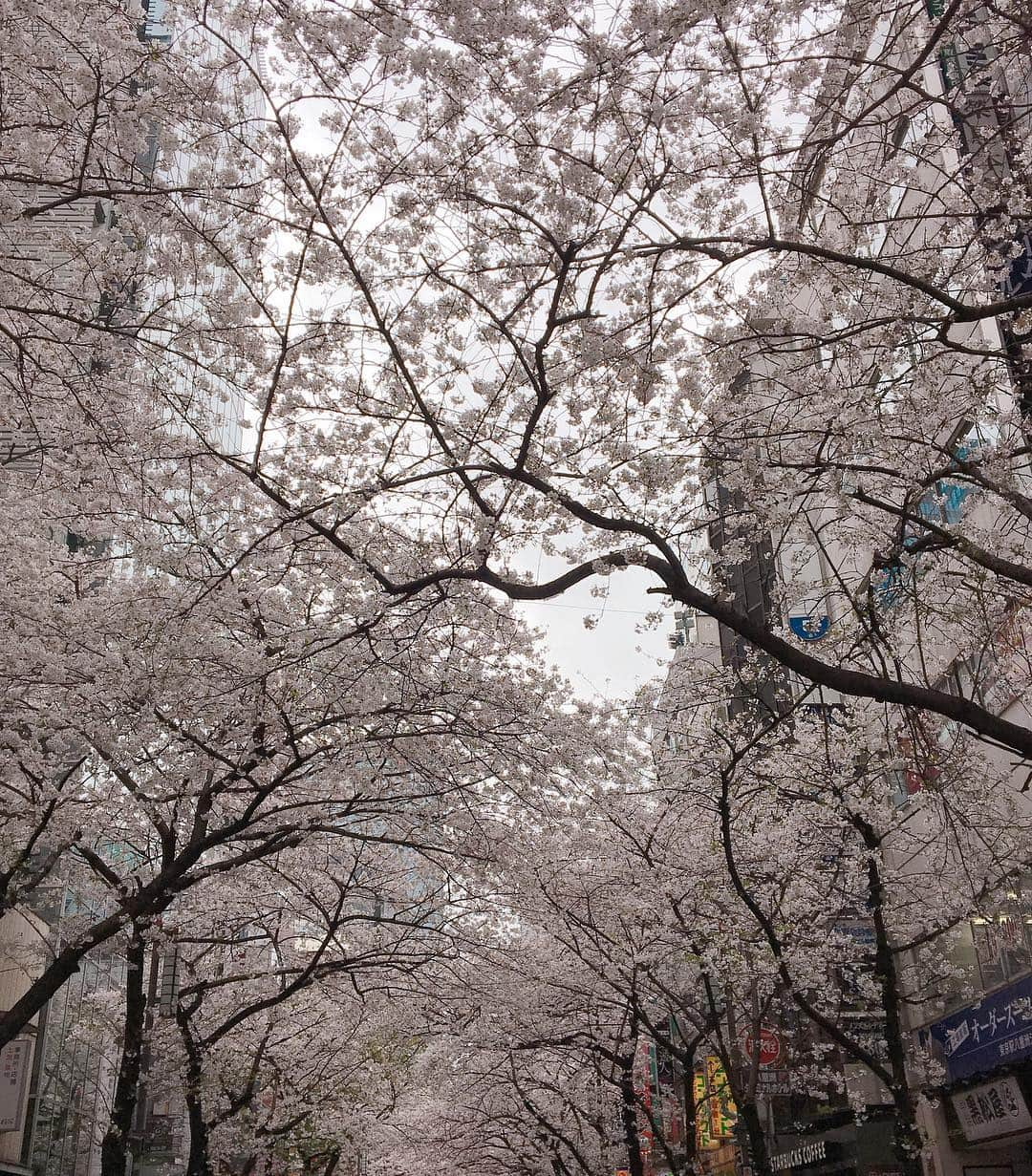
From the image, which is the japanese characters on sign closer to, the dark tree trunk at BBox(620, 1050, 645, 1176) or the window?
the window

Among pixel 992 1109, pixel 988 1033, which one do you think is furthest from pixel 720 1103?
pixel 988 1033

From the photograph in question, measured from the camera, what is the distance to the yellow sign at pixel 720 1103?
74.6 ft

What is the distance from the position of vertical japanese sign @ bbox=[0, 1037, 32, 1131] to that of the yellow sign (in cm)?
1320

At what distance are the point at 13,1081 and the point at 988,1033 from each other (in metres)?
17.5

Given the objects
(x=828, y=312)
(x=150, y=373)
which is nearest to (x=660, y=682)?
(x=828, y=312)

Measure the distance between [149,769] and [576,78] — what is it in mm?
8917

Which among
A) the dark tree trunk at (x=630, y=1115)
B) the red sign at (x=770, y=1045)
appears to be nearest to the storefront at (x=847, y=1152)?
the red sign at (x=770, y=1045)

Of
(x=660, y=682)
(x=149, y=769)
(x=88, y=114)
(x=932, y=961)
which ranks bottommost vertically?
(x=932, y=961)

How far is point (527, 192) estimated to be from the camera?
6777 mm

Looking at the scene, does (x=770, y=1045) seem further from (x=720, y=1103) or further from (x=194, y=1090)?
(x=194, y=1090)

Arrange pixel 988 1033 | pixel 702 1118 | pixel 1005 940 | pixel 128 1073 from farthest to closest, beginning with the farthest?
pixel 702 1118 → pixel 988 1033 → pixel 1005 940 → pixel 128 1073

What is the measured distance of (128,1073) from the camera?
40.7 ft

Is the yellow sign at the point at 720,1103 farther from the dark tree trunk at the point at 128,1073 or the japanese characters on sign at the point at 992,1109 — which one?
the dark tree trunk at the point at 128,1073

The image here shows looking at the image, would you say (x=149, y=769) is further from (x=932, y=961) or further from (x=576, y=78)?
(x=932, y=961)
